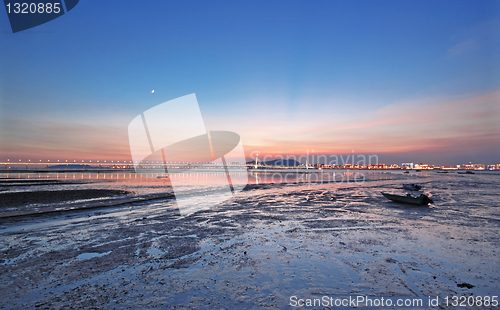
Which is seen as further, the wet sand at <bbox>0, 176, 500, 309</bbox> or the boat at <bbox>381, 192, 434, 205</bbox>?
the boat at <bbox>381, 192, 434, 205</bbox>

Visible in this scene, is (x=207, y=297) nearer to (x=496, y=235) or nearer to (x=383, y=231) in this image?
(x=383, y=231)

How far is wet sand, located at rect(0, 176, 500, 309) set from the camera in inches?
216

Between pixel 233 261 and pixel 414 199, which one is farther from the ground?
pixel 233 261

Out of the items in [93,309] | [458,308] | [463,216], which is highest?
[93,309]

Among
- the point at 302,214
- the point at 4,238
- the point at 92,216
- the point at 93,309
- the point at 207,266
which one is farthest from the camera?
the point at 302,214

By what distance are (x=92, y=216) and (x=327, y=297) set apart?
48.3 feet

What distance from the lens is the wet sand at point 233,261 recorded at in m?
5.50

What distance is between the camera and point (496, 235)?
1081cm

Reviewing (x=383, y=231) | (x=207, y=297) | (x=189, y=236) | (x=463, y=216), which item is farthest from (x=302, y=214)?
(x=207, y=297)

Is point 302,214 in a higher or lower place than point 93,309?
lower

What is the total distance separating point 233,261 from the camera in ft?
24.7

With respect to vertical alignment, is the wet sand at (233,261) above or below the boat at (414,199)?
above

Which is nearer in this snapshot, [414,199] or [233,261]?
[233,261]

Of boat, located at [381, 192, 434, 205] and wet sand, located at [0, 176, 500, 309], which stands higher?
wet sand, located at [0, 176, 500, 309]
